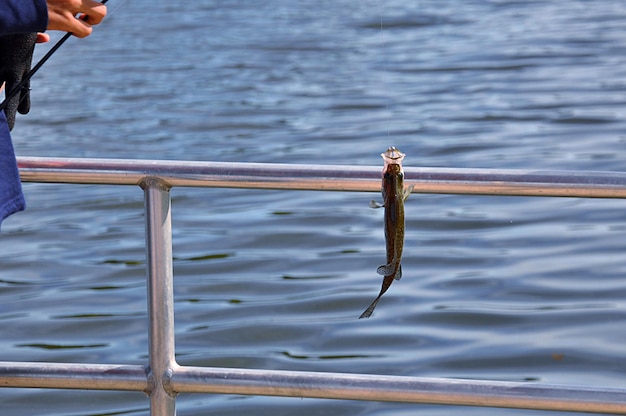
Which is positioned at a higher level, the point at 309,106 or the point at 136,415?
the point at 136,415

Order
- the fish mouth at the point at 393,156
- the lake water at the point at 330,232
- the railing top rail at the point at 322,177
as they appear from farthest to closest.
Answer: the lake water at the point at 330,232, the railing top rail at the point at 322,177, the fish mouth at the point at 393,156

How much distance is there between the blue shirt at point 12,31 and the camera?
175cm

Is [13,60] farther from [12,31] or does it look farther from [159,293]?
[159,293]

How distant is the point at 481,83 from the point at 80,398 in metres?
7.40

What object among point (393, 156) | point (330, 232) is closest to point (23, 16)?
point (393, 156)

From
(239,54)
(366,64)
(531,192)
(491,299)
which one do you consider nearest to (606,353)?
Result: (491,299)

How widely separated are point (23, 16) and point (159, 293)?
50 cm

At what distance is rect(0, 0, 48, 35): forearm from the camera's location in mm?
1747

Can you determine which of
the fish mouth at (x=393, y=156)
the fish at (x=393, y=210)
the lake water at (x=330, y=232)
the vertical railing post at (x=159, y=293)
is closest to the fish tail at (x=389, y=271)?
the fish at (x=393, y=210)

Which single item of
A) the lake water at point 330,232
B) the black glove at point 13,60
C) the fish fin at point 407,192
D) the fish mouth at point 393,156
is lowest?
the lake water at point 330,232

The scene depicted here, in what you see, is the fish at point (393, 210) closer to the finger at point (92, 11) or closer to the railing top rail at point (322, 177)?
the railing top rail at point (322, 177)

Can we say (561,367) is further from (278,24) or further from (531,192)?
(278,24)

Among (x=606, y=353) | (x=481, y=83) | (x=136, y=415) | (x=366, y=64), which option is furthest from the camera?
(x=366, y=64)

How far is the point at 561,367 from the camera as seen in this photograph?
4.60m
